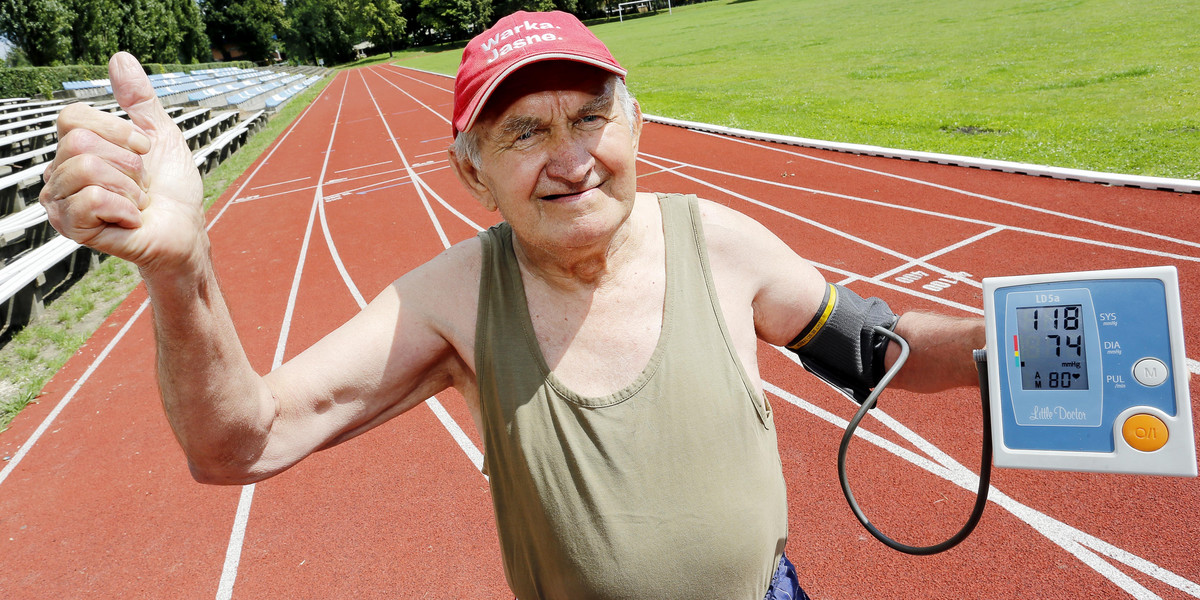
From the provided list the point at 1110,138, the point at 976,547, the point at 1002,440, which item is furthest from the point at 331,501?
the point at 1110,138

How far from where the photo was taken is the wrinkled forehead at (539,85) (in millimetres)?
1264

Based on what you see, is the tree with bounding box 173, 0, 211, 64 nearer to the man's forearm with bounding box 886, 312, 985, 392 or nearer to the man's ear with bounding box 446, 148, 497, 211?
the man's ear with bounding box 446, 148, 497, 211

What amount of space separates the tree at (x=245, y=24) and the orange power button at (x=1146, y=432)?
81186mm

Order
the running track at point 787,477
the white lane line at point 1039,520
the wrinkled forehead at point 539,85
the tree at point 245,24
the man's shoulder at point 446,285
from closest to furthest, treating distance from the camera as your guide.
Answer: the wrinkled forehead at point 539,85
the man's shoulder at point 446,285
the white lane line at point 1039,520
the running track at point 787,477
the tree at point 245,24

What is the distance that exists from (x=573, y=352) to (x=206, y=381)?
2.03 ft

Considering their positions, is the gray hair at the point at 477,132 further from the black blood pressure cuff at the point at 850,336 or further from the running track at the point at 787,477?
the running track at the point at 787,477

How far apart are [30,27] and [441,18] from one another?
4006 centimetres

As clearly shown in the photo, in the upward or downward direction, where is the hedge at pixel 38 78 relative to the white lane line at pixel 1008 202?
upward

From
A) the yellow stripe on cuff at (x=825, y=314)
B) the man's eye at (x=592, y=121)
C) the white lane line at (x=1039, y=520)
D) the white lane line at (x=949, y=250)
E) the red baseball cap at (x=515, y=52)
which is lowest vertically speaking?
the white lane line at (x=1039, y=520)

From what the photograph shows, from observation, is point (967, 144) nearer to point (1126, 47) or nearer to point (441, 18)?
point (1126, 47)

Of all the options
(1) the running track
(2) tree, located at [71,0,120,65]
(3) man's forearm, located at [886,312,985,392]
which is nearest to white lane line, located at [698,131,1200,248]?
(1) the running track

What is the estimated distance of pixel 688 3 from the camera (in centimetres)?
5544

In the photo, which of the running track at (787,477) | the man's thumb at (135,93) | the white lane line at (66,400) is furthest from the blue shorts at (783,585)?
the white lane line at (66,400)

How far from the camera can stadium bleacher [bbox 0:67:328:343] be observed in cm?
680
